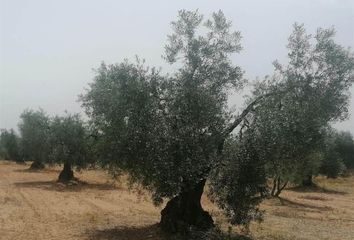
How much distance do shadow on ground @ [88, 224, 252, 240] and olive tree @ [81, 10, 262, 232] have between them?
672 mm

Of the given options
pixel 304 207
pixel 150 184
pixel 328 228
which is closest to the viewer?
pixel 150 184

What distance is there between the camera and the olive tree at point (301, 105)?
2075cm

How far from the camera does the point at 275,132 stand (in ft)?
66.9

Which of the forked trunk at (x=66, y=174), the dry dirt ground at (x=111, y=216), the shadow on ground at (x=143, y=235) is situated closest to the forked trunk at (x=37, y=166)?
the forked trunk at (x=66, y=174)

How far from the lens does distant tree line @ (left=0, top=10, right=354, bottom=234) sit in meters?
20.6

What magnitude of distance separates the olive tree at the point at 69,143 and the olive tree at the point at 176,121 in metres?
28.8

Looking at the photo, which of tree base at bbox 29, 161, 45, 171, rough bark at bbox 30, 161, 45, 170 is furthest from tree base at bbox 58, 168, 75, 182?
tree base at bbox 29, 161, 45, 171

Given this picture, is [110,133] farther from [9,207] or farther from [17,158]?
[17,158]

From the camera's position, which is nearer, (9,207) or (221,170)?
(221,170)

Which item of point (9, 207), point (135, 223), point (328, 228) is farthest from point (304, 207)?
point (9, 207)

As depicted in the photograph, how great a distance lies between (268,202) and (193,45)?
966 inches

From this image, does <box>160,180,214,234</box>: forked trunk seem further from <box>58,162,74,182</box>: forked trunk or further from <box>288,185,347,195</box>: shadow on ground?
<box>288,185,347,195</box>: shadow on ground

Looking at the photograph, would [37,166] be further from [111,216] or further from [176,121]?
[176,121]

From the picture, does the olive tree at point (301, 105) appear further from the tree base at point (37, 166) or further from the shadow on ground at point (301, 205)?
the tree base at point (37, 166)
